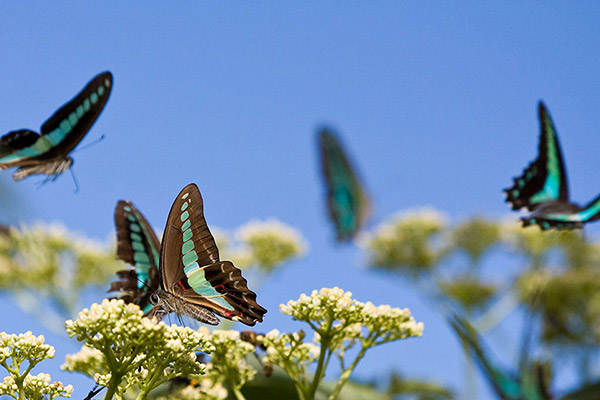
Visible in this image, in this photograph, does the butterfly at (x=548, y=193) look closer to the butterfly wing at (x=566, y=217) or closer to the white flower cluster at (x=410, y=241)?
the butterfly wing at (x=566, y=217)

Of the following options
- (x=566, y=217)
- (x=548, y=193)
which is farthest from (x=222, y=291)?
(x=548, y=193)

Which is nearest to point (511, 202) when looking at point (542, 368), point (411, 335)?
point (411, 335)

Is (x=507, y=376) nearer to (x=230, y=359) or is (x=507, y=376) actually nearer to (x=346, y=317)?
(x=346, y=317)

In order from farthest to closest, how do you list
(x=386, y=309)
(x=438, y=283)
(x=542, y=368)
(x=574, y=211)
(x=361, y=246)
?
1. (x=361, y=246)
2. (x=438, y=283)
3. (x=574, y=211)
4. (x=386, y=309)
5. (x=542, y=368)

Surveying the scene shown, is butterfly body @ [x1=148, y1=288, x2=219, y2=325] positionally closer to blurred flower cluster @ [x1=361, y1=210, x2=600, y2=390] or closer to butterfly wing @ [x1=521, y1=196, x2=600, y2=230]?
butterfly wing @ [x1=521, y1=196, x2=600, y2=230]

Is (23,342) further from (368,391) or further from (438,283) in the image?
(438,283)
